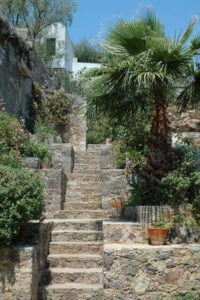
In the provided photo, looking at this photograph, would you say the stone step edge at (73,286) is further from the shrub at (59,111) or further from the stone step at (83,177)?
the shrub at (59,111)

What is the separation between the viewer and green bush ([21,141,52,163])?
11.1 m

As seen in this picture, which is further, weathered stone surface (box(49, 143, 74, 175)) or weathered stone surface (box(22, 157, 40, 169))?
weathered stone surface (box(49, 143, 74, 175))

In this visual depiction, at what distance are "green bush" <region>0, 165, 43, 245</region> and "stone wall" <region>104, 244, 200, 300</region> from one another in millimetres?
1257

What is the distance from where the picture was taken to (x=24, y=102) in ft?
47.2

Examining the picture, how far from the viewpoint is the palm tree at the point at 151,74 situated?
7457mm

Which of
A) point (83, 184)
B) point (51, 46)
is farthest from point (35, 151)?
point (51, 46)

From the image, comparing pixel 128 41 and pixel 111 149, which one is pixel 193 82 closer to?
pixel 128 41

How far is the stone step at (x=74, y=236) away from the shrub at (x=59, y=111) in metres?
7.33

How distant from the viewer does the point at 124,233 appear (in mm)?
7359

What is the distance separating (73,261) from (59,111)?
835cm

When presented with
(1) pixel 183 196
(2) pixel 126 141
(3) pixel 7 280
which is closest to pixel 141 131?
(2) pixel 126 141

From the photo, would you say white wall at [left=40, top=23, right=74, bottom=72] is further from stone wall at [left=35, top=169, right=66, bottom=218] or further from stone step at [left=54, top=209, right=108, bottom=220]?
stone step at [left=54, top=209, right=108, bottom=220]

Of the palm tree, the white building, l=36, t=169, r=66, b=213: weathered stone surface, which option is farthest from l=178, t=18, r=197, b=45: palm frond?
the white building

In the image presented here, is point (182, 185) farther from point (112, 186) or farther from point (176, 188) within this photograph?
point (112, 186)
